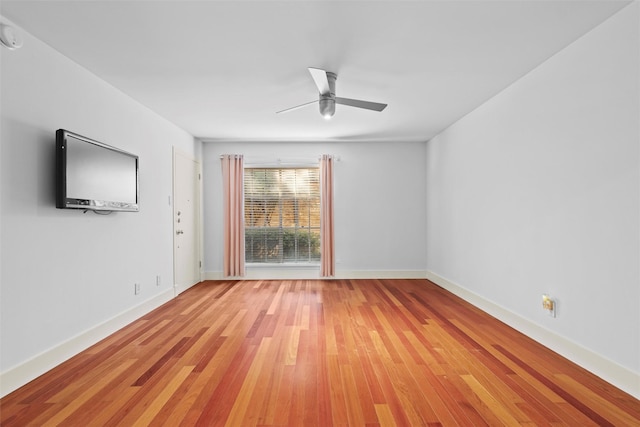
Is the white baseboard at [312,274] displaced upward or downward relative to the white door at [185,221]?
downward

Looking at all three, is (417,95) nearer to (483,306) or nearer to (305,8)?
(305,8)

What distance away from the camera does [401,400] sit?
2.01 m

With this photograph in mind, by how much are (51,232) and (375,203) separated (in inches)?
181

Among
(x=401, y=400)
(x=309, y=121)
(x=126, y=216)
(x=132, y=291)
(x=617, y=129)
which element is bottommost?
(x=401, y=400)

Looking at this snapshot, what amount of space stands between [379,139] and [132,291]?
170 inches

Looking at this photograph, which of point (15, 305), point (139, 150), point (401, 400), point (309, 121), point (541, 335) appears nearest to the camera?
point (401, 400)

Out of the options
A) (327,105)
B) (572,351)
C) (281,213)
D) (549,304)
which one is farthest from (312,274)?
(572,351)

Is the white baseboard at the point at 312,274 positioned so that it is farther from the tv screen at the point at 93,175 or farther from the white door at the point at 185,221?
the tv screen at the point at 93,175

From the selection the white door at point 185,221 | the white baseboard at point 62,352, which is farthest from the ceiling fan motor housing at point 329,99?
the white baseboard at point 62,352

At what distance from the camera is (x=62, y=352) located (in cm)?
255

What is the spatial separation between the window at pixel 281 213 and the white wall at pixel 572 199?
9.47 feet

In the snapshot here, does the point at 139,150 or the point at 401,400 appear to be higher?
the point at 139,150

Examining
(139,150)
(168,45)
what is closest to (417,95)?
(168,45)

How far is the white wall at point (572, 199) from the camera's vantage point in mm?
2105
